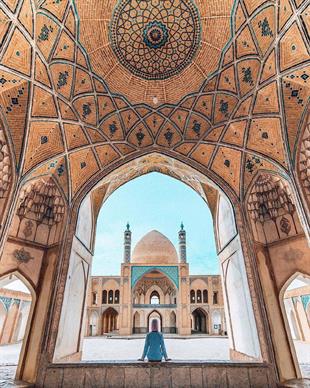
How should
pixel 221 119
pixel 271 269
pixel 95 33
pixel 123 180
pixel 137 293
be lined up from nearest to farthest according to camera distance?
pixel 95 33
pixel 271 269
pixel 221 119
pixel 123 180
pixel 137 293

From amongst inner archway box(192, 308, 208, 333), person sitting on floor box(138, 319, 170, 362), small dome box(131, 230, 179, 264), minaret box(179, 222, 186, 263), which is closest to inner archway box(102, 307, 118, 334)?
small dome box(131, 230, 179, 264)

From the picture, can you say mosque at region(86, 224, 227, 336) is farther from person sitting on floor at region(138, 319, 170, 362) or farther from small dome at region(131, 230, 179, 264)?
person sitting on floor at region(138, 319, 170, 362)

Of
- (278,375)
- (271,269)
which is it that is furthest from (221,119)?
(278,375)

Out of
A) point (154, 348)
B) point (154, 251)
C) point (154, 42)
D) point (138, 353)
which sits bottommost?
point (138, 353)

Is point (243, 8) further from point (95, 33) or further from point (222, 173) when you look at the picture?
point (222, 173)

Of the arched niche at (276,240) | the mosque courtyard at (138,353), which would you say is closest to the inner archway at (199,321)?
the mosque courtyard at (138,353)

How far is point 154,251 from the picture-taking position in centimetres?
2392

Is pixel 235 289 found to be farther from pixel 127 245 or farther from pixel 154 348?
pixel 127 245

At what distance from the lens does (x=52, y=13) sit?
5.10 meters

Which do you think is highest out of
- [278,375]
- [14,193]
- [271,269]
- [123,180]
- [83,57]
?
[83,57]

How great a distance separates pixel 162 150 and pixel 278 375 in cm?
625

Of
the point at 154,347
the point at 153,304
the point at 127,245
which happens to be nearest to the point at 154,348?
the point at 154,347

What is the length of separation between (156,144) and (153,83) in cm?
185

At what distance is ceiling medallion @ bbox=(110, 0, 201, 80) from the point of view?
18.4 ft
